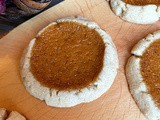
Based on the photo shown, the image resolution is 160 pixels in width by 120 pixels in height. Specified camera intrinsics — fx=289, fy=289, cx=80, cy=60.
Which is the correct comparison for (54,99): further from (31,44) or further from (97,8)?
(97,8)

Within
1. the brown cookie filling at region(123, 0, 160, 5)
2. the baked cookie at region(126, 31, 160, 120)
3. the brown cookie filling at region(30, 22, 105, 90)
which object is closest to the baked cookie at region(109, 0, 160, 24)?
the brown cookie filling at region(123, 0, 160, 5)

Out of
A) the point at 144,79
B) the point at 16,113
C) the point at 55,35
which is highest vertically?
the point at 55,35

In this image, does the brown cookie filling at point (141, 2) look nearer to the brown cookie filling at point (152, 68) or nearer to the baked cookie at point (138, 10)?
the baked cookie at point (138, 10)

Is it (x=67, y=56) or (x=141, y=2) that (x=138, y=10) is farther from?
(x=67, y=56)

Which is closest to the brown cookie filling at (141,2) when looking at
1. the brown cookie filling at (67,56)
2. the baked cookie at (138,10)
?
the baked cookie at (138,10)

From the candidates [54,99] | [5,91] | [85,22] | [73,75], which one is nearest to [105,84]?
[73,75]

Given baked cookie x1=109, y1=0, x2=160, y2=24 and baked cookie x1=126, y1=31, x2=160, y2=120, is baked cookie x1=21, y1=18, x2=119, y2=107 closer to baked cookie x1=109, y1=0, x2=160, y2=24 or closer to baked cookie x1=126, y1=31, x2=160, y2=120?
baked cookie x1=126, y1=31, x2=160, y2=120
